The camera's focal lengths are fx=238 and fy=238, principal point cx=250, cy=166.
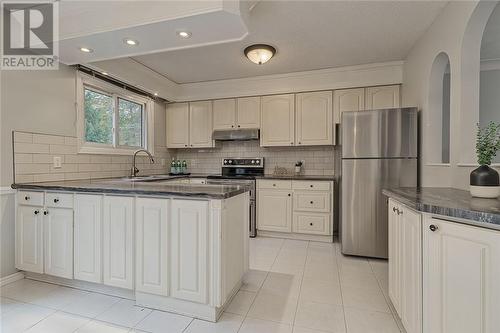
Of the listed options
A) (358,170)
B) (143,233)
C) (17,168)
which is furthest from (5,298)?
(358,170)

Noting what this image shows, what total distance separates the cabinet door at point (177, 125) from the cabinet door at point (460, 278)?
3.76 meters

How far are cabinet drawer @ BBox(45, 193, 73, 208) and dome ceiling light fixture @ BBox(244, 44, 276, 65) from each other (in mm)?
2324

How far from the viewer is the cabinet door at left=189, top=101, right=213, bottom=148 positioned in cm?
410

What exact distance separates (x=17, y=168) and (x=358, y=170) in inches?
135

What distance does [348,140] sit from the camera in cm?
280

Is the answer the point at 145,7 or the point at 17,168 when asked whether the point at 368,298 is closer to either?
the point at 145,7

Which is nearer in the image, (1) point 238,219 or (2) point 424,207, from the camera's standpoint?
(2) point 424,207

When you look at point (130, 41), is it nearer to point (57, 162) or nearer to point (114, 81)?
point (114, 81)

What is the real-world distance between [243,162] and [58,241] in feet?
8.87

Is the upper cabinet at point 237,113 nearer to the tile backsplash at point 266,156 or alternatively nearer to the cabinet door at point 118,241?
the tile backsplash at point 266,156

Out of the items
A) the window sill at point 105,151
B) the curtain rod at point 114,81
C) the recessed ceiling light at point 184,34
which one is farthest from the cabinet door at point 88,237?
the curtain rod at point 114,81

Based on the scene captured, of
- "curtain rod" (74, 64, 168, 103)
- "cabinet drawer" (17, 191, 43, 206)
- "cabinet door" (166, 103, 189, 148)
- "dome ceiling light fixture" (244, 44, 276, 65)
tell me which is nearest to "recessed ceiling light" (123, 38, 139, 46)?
"curtain rod" (74, 64, 168, 103)

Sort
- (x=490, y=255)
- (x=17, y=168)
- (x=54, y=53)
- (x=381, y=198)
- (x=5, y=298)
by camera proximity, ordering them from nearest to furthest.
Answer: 1. (x=490, y=255)
2. (x=5, y=298)
3. (x=17, y=168)
4. (x=54, y=53)
5. (x=381, y=198)

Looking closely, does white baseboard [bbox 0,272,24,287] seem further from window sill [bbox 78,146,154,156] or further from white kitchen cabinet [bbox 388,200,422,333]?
white kitchen cabinet [bbox 388,200,422,333]
